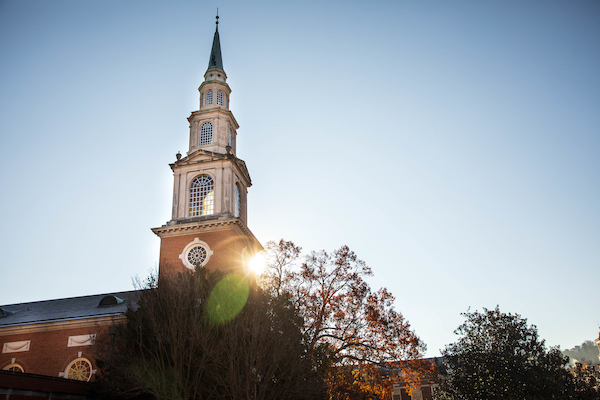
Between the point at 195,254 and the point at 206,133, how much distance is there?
9.84 meters

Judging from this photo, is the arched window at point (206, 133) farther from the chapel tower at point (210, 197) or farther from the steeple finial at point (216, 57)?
the steeple finial at point (216, 57)

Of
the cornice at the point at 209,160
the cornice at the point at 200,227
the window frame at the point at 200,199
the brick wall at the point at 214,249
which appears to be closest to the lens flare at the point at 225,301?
the brick wall at the point at 214,249

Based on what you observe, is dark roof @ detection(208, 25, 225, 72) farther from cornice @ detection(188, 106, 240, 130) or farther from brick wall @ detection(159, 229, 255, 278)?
brick wall @ detection(159, 229, 255, 278)

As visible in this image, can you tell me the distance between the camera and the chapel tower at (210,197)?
28562mm

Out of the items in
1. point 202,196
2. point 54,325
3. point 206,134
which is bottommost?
point 54,325

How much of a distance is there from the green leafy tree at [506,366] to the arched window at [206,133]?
21449mm

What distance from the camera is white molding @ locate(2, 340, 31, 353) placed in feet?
88.2

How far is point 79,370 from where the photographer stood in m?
25.3

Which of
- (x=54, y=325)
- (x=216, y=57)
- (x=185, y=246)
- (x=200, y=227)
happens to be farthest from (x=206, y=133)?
(x=54, y=325)

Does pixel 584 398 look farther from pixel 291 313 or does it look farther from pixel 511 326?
pixel 291 313

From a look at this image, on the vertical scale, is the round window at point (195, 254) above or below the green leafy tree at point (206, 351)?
above

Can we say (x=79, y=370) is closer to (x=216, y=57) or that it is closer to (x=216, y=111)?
(x=216, y=111)

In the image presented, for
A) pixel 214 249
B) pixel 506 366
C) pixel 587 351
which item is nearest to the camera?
pixel 506 366

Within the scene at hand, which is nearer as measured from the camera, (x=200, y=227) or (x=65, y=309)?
(x=200, y=227)
